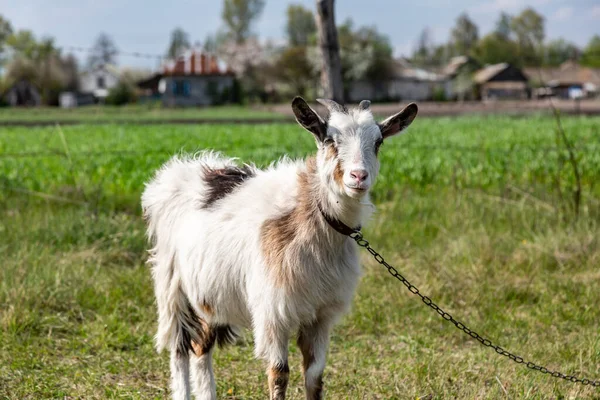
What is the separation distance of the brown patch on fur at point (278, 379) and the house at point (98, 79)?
270 ft

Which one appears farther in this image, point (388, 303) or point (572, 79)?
point (572, 79)

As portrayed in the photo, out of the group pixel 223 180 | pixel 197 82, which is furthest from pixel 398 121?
pixel 197 82

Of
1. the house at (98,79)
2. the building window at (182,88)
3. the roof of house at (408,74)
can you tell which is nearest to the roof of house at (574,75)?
the roof of house at (408,74)

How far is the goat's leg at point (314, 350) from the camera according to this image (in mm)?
4242

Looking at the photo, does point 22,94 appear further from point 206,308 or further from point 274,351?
point 274,351

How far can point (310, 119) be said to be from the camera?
3982 millimetres

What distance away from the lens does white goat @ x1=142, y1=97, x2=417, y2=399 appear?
13.1 ft

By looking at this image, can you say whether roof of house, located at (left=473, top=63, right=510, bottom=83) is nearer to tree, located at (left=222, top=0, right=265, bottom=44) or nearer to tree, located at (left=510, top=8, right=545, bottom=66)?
tree, located at (left=222, top=0, right=265, bottom=44)

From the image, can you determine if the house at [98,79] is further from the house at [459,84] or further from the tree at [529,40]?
the tree at [529,40]

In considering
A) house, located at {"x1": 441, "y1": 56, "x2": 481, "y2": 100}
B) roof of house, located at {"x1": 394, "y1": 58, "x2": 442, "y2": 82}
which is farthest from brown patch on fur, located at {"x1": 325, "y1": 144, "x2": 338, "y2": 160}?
house, located at {"x1": 441, "y1": 56, "x2": 481, "y2": 100}

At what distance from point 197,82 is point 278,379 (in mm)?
71470

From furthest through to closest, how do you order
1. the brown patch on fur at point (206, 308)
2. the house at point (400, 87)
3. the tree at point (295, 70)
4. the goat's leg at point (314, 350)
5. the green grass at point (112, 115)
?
the house at point (400, 87)
the tree at point (295, 70)
the green grass at point (112, 115)
the brown patch on fur at point (206, 308)
the goat's leg at point (314, 350)

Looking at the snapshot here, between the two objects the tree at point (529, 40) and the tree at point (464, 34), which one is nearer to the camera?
the tree at point (529, 40)

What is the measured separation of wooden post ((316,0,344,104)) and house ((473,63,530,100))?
8063 cm
